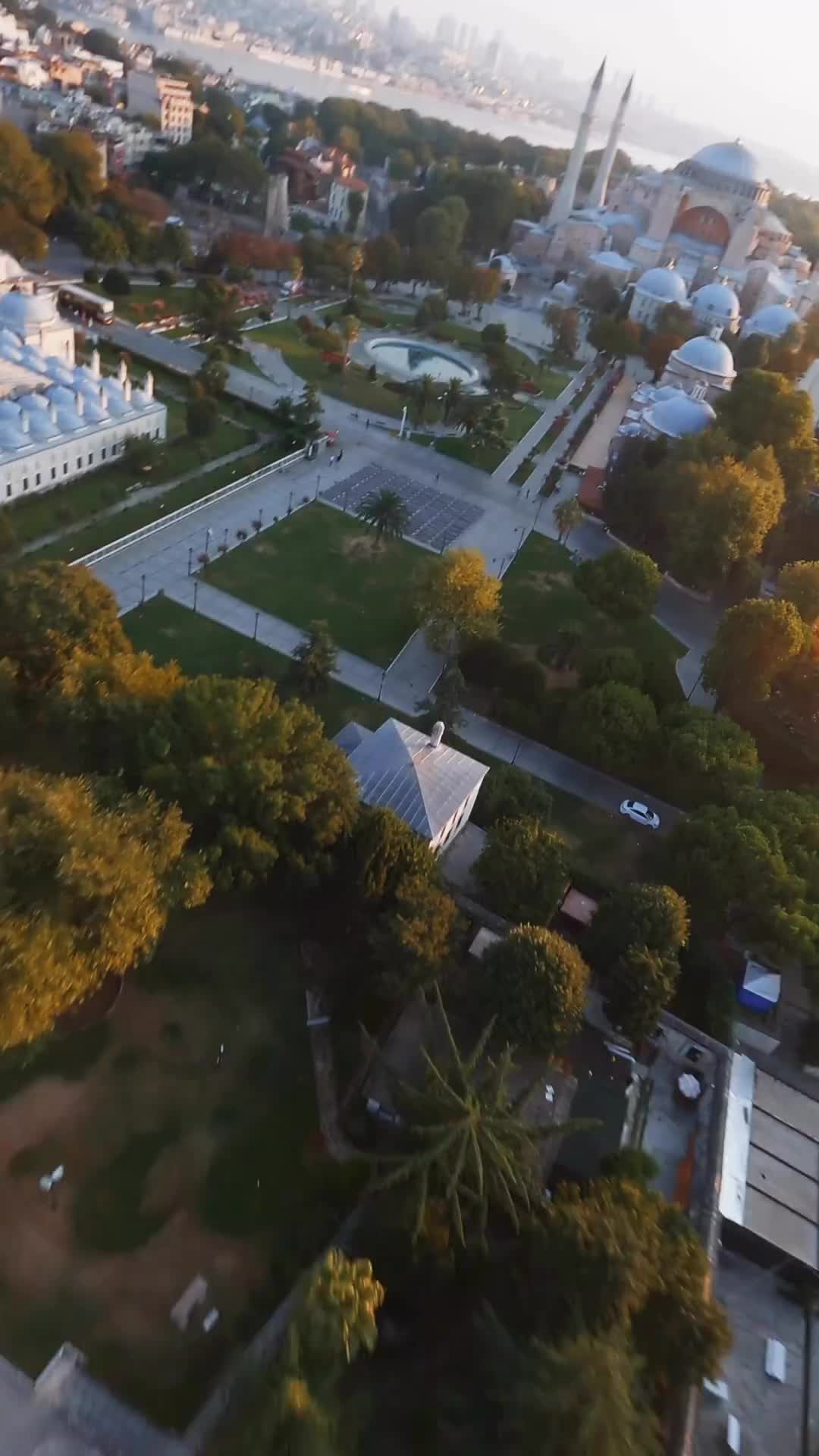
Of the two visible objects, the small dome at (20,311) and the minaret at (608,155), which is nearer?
the small dome at (20,311)

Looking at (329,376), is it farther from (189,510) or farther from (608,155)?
(608,155)

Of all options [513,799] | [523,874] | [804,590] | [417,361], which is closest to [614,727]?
[513,799]

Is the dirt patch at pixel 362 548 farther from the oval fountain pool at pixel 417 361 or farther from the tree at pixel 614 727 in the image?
the oval fountain pool at pixel 417 361

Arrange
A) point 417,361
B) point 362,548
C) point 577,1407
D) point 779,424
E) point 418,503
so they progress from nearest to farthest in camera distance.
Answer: point 577,1407 → point 362,548 → point 418,503 → point 779,424 → point 417,361

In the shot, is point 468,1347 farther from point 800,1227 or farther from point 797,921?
point 797,921

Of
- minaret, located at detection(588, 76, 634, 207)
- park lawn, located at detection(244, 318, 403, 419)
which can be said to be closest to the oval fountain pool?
park lawn, located at detection(244, 318, 403, 419)

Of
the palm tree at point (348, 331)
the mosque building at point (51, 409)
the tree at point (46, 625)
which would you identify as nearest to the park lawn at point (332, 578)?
the mosque building at point (51, 409)
